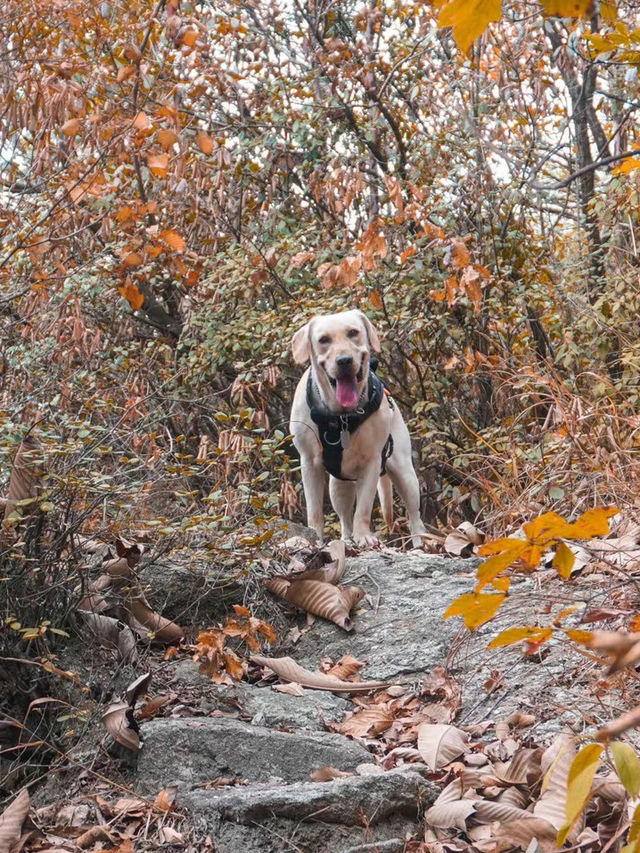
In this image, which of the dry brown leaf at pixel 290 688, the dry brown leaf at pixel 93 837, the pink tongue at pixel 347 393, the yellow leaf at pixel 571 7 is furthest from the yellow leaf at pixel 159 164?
the yellow leaf at pixel 571 7

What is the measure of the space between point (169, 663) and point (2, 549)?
83 cm

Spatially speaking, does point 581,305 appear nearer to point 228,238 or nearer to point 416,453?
point 416,453

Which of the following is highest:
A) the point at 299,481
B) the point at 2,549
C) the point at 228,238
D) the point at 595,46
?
the point at 228,238

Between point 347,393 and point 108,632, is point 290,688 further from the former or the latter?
point 347,393

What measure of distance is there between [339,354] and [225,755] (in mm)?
3734

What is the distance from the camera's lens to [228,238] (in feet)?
34.9

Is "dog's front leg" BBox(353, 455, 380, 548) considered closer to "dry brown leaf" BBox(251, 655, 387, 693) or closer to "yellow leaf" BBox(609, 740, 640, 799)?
"dry brown leaf" BBox(251, 655, 387, 693)

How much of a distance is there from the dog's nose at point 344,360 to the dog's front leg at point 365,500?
0.62 m

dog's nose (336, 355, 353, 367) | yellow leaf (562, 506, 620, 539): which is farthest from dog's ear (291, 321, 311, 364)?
yellow leaf (562, 506, 620, 539)

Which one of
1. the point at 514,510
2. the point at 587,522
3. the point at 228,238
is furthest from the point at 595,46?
the point at 228,238

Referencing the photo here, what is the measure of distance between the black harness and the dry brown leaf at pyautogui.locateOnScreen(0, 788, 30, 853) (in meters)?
3.86

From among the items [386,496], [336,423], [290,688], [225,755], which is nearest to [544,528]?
[225,755]

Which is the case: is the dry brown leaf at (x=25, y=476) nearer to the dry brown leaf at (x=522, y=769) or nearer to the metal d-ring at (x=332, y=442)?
the dry brown leaf at (x=522, y=769)

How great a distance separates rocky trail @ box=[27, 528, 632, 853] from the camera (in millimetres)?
2617
